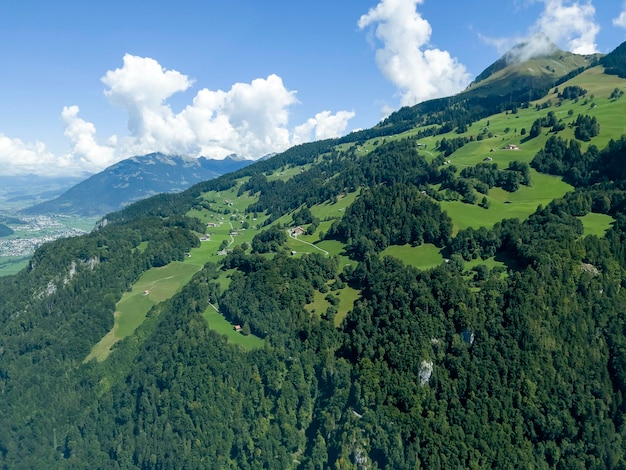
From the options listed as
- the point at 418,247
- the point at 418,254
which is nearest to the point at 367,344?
the point at 418,254

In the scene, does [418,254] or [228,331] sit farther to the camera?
[418,254]

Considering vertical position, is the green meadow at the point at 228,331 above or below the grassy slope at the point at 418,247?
below

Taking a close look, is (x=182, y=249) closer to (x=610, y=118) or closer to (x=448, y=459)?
(x=448, y=459)

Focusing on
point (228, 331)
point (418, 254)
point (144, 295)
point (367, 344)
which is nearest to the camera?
point (367, 344)

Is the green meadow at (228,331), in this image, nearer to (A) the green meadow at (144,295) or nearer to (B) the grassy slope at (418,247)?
(B) the grassy slope at (418,247)

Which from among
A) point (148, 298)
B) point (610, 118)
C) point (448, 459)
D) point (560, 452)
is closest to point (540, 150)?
point (610, 118)

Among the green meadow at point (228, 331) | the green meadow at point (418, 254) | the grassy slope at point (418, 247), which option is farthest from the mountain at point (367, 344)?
the grassy slope at point (418, 247)

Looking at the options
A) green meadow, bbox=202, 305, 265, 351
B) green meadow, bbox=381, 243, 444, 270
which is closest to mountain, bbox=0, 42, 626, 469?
green meadow, bbox=202, 305, 265, 351

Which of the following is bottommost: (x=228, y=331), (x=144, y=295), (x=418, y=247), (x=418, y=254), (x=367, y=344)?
(x=367, y=344)

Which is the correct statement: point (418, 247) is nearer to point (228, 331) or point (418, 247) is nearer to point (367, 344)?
point (367, 344)

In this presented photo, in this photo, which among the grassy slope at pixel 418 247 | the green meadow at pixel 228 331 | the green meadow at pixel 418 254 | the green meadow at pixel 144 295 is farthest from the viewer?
the green meadow at pixel 144 295
